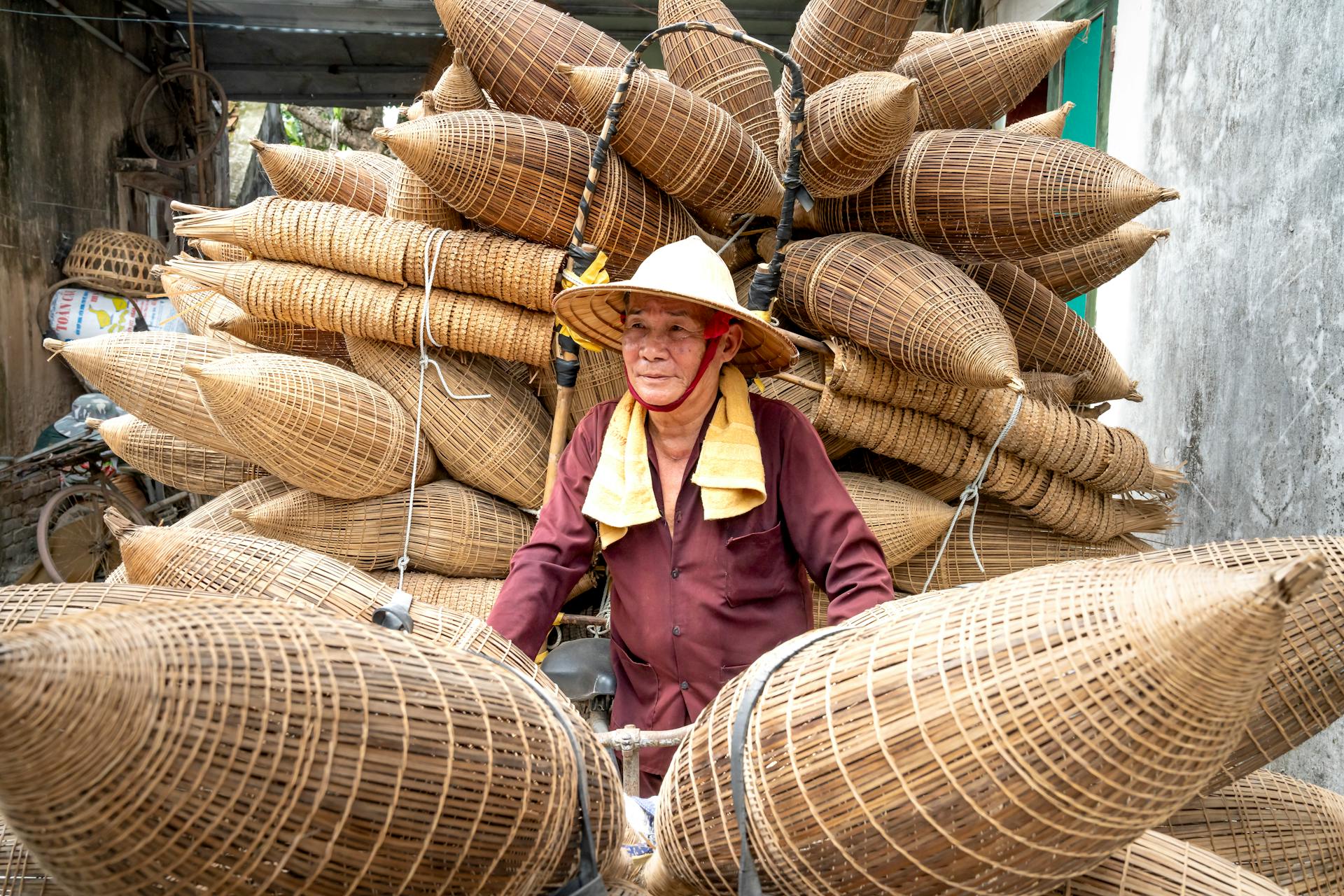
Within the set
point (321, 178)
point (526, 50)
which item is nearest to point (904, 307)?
point (526, 50)

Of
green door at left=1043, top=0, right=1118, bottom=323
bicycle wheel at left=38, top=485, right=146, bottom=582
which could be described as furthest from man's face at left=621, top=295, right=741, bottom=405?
bicycle wheel at left=38, top=485, right=146, bottom=582

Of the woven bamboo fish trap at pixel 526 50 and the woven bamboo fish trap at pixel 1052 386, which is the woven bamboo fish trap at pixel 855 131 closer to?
the woven bamboo fish trap at pixel 526 50

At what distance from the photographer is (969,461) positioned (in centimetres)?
305

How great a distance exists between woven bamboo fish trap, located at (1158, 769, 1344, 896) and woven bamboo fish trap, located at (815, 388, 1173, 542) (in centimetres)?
138

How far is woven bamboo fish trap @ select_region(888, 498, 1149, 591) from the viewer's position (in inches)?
126

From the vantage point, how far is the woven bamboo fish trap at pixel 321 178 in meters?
3.32

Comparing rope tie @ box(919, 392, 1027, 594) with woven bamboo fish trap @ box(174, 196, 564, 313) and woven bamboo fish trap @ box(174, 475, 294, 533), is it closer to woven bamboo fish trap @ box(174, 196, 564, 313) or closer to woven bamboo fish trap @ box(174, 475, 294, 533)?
woven bamboo fish trap @ box(174, 196, 564, 313)

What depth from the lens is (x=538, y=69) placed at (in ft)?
9.98

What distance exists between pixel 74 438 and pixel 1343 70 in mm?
7112

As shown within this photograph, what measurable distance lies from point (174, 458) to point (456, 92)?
154 centimetres

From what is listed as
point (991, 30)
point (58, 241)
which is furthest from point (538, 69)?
point (58, 241)

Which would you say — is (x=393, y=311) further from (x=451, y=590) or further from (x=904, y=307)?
(x=904, y=307)

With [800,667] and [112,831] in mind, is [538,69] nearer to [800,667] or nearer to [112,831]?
[800,667]

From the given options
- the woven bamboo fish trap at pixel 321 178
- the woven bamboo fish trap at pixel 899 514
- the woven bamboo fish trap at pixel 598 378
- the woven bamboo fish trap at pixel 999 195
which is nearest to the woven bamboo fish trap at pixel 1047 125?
the woven bamboo fish trap at pixel 999 195
